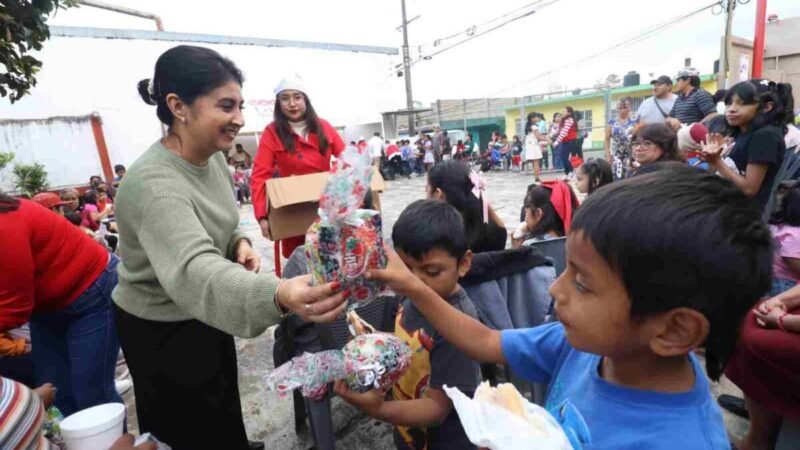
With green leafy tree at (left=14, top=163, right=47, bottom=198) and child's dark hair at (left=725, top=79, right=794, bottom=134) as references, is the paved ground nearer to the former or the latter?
child's dark hair at (left=725, top=79, right=794, bottom=134)

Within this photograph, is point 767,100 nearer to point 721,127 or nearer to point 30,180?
point 721,127

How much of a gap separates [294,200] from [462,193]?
1.09 metres

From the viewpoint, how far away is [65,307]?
200cm

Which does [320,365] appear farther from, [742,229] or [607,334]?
[742,229]

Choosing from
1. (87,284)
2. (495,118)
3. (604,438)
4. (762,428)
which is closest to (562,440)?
(604,438)

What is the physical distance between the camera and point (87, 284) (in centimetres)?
205

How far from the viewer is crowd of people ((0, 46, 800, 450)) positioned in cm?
76

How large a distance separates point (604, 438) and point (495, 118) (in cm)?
2583

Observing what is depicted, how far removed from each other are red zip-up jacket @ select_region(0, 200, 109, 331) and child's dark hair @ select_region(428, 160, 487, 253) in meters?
1.92

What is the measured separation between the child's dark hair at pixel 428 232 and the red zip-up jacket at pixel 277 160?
169cm

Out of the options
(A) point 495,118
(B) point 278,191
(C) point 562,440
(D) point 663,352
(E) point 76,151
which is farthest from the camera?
(A) point 495,118

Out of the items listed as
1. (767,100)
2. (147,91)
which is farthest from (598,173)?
(147,91)

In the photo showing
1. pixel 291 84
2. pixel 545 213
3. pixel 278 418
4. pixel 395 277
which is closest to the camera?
pixel 395 277

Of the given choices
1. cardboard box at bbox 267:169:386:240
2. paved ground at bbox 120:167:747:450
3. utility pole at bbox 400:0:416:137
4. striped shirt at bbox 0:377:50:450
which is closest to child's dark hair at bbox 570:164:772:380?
striped shirt at bbox 0:377:50:450
